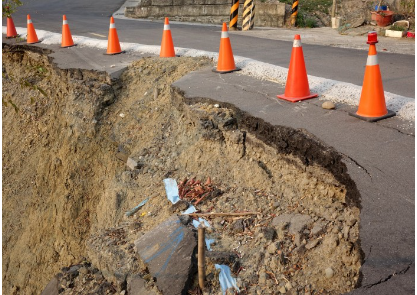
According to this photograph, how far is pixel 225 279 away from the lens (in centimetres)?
362

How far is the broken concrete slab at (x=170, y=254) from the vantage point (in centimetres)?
369

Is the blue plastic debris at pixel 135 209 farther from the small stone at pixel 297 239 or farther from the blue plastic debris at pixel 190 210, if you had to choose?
the small stone at pixel 297 239

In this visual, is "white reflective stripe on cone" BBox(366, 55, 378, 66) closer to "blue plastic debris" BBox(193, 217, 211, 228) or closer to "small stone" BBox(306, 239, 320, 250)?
"small stone" BBox(306, 239, 320, 250)

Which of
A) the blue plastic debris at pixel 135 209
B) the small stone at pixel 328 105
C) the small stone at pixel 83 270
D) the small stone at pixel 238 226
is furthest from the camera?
the small stone at pixel 328 105

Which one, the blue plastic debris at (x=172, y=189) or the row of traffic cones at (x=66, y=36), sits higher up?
the row of traffic cones at (x=66, y=36)

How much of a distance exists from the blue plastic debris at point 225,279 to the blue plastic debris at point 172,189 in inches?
56.0

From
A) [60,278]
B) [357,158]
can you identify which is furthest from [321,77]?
[60,278]

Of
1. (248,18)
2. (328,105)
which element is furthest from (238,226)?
(248,18)

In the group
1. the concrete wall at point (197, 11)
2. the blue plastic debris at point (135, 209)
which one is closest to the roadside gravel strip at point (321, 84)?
the blue plastic debris at point (135, 209)

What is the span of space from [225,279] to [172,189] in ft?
6.01

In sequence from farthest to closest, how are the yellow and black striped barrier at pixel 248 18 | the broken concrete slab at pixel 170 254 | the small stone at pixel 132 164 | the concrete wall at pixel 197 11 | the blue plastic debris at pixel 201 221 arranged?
the concrete wall at pixel 197 11, the yellow and black striped barrier at pixel 248 18, the small stone at pixel 132 164, the blue plastic debris at pixel 201 221, the broken concrete slab at pixel 170 254

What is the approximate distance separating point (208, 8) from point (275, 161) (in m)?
15.2

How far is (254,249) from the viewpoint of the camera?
12.6 feet

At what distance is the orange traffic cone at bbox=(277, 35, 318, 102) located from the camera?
5680 mm
